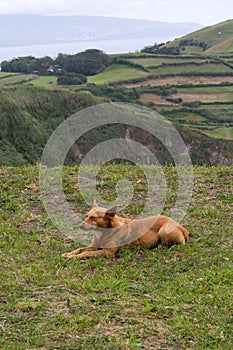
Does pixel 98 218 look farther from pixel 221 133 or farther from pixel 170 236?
pixel 221 133

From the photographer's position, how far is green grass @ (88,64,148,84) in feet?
318

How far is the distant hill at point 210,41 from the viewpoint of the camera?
141 meters

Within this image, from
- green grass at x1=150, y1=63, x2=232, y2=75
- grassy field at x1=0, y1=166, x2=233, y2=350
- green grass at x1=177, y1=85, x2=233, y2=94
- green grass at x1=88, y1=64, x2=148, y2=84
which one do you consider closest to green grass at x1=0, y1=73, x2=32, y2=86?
green grass at x1=88, y1=64, x2=148, y2=84

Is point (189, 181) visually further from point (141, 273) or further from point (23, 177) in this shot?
point (141, 273)

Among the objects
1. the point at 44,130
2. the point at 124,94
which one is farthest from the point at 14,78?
the point at 44,130

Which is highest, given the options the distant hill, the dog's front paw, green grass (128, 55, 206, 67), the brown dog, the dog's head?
the distant hill

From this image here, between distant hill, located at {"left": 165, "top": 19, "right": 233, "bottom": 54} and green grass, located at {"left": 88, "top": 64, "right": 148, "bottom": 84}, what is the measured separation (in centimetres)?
3926

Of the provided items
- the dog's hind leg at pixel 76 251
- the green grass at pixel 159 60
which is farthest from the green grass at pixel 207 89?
the dog's hind leg at pixel 76 251

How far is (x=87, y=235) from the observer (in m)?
7.61

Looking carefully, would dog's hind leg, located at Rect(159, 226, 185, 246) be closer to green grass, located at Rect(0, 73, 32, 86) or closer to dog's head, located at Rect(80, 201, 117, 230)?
dog's head, located at Rect(80, 201, 117, 230)

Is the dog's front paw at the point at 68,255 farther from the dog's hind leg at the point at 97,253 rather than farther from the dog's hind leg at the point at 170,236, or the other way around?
the dog's hind leg at the point at 170,236

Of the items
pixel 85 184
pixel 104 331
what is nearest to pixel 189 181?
pixel 85 184

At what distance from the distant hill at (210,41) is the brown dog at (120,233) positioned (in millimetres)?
133656

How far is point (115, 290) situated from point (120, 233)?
1415mm
